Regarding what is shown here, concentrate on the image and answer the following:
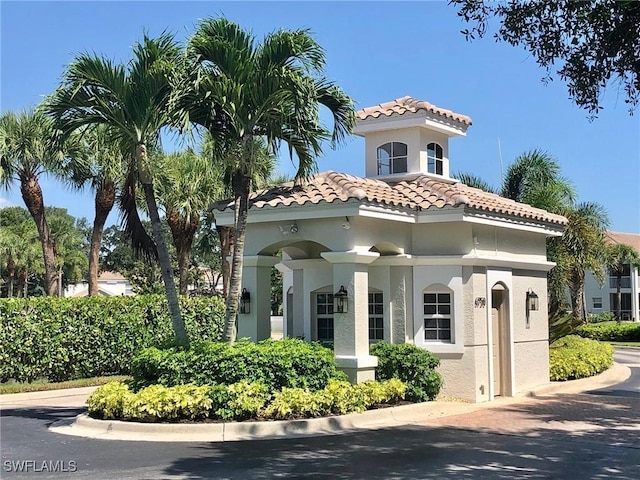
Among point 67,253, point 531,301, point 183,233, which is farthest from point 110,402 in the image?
point 67,253

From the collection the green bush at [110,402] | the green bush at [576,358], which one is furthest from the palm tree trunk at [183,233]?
the green bush at [110,402]

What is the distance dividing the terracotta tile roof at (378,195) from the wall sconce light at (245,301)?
6.22 feet

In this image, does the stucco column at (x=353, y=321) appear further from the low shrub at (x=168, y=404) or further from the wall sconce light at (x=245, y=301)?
the low shrub at (x=168, y=404)

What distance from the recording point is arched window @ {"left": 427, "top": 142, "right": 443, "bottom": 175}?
17531 mm

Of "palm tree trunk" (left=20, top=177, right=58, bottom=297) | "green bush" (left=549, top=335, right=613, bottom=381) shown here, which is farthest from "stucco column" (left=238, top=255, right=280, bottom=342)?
"palm tree trunk" (left=20, top=177, right=58, bottom=297)

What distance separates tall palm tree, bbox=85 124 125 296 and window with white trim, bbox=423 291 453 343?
1158 cm

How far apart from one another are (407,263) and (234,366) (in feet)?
14.8

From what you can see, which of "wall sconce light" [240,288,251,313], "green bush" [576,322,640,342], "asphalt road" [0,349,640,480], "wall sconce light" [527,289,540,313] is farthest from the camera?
"green bush" [576,322,640,342]

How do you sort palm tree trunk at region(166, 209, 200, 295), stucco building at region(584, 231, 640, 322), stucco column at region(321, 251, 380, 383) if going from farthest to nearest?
1. stucco building at region(584, 231, 640, 322)
2. palm tree trunk at region(166, 209, 200, 295)
3. stucco column at region(321, 251, 380, 383)

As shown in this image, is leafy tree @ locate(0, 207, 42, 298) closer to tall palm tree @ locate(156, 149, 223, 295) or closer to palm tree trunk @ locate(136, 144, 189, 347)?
tall palm tree @ locate(156, 149, 223, 295)

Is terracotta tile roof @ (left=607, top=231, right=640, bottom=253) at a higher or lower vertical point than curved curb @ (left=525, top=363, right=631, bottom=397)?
higher

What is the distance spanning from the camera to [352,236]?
44.8ft

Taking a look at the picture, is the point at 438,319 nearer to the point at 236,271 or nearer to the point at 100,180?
the point at 236,271

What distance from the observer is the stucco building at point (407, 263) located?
45.2 feet
